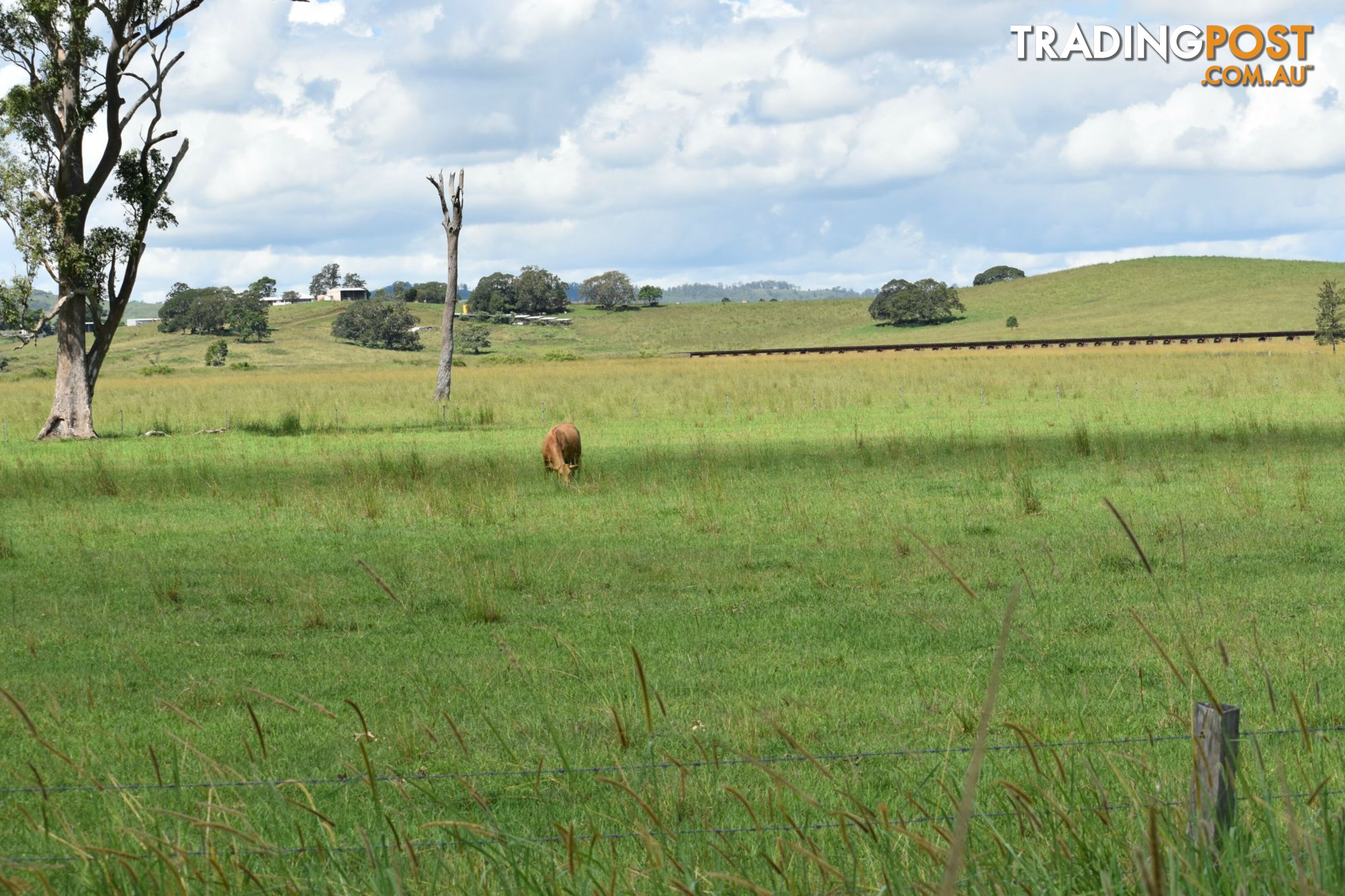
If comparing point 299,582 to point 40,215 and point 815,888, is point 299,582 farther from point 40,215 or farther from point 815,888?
point 40,215

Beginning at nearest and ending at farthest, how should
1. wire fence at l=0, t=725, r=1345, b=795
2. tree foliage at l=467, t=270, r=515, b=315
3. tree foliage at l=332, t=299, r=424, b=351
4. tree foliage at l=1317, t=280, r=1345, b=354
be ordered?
wire fence at l=0, t=725, r=1345, b=795 < tree foliage at l=1317, t=280, r=1345, b=354 < tree foliage at l=332, t=299, r=424, b=351 < tree foliage at l=467, t=270, r=515, b=315

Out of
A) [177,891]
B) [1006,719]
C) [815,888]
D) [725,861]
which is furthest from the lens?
[1006,719]

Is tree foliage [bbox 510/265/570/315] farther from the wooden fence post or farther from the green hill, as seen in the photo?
the wooden fence post

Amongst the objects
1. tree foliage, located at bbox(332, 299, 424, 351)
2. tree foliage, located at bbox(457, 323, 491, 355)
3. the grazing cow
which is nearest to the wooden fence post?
the grazing cow

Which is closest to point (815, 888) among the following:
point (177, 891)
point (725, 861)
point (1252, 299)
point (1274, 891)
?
point (725, 861)

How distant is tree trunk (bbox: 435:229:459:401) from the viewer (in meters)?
36.5

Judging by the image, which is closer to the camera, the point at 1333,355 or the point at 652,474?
the point at 652,474

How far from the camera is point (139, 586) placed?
1073 centimetres

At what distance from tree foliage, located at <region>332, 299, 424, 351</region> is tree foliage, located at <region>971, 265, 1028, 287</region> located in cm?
9120

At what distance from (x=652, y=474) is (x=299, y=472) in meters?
5.60

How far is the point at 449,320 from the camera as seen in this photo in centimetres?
3816

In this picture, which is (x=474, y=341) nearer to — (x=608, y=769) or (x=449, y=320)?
(x=449, y=320)

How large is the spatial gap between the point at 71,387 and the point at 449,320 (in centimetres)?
1288

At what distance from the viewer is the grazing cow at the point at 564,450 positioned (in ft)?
56.2
